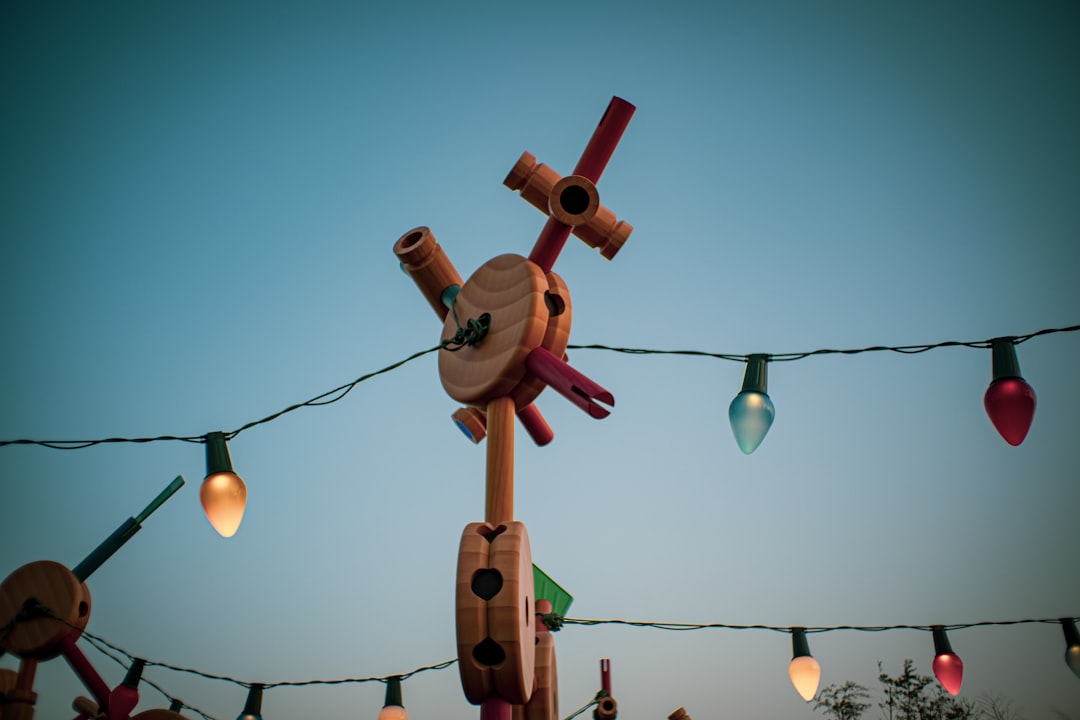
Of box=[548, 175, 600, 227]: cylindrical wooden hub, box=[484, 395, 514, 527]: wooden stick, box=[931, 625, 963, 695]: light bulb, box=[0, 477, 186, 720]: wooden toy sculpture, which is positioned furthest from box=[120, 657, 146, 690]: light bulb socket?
box=[931, 625, 963, 695]: light bulb

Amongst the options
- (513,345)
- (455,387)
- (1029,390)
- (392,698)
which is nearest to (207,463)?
(455,387)

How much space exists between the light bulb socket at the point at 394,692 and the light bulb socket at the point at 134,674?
1.46 m

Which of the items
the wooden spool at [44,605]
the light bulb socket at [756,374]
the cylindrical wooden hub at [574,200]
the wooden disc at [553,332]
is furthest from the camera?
the wooden spool at [44,605]

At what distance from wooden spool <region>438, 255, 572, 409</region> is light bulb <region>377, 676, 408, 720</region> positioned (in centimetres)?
189

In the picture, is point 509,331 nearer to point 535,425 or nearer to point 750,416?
point 535,425

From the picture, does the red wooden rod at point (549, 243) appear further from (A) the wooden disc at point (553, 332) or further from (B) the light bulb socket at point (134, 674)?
(B) the light bulb socket at point (134, 674)

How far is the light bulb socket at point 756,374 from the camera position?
2932 mm

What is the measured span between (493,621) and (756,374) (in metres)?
1.23

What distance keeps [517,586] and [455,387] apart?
88cm

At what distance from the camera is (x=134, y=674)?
4680 millimetres

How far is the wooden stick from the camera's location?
2.94 meters

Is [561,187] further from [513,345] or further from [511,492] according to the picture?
[511,492]

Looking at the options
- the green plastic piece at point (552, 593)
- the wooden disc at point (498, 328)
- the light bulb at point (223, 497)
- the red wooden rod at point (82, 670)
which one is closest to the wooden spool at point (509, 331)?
the wooden disc at point (498, 328)

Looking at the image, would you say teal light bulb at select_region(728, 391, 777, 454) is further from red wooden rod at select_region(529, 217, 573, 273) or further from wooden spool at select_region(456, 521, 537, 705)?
red wooden rod at select_region(529, 217, 573, 273)
